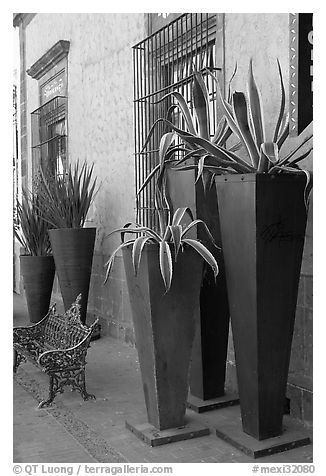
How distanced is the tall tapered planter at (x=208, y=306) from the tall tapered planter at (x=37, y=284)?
3136 mm

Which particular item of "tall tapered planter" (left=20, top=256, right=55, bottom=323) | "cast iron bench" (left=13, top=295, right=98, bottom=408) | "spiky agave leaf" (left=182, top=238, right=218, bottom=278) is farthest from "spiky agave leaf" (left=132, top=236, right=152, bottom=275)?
"tall tapered planter" (left=20, top=256, right=55, bottom=323)

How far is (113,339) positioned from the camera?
6531 millimetres

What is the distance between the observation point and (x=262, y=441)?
3377 mm

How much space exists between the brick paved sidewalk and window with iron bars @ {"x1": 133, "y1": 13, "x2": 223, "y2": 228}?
1.72m

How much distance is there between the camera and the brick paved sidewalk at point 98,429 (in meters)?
3.31

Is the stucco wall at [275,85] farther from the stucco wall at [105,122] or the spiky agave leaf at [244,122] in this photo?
the stucco wall at [105,122]

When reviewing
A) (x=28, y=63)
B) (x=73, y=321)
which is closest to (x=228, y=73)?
(x=73, y=321)

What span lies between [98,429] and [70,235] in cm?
265

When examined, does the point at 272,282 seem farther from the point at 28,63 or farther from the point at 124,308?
the point at 28,63

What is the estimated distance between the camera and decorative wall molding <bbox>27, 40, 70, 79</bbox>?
7849 mm

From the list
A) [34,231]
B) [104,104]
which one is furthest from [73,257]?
[104,104]

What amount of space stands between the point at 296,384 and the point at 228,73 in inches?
88.3

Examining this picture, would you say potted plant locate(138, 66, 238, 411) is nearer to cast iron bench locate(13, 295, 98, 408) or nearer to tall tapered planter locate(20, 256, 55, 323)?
cast iron bench locate(13, 295, 98, 408)
